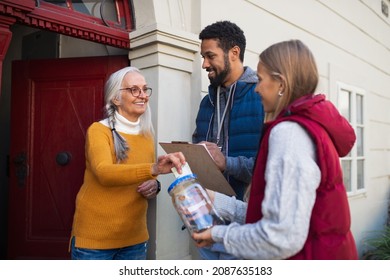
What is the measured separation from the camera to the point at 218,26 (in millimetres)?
1964

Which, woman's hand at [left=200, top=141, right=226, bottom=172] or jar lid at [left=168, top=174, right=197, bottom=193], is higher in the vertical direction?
woman's hand at [left=200, top=141, right=226, bottom=172]

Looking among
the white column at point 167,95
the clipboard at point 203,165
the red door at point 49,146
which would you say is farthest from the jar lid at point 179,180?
the red door at point 49,146

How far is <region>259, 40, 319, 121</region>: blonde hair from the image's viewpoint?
115cm

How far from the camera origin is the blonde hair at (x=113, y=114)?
189 centimetres

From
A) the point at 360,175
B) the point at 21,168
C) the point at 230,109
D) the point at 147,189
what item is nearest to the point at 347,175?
the point at 360,175

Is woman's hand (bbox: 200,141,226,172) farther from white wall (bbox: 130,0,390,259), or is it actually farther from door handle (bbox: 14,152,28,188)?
door handle (bbox: 14,152,28,188)

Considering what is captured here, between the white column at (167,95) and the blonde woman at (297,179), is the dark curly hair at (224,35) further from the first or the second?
the blonde woman at (297,179)

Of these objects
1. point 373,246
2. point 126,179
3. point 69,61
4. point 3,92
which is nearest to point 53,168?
point 69,61

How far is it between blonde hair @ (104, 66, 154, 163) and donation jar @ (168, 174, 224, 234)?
2.21 feet

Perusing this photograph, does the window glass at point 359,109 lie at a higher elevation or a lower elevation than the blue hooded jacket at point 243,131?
higher

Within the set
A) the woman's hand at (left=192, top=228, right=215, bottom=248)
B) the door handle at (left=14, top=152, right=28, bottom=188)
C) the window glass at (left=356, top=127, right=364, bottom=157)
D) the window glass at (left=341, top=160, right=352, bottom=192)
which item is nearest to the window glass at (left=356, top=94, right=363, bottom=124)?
the window glass at (left=356, top=127, right=364, bottom=157)

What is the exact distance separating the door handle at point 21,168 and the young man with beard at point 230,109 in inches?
61.0

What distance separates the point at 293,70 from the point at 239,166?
70 centimetres
